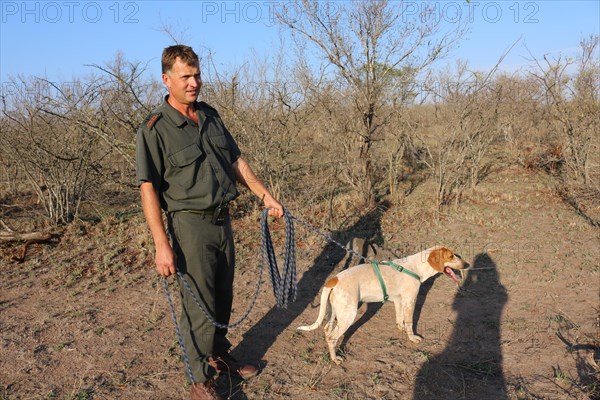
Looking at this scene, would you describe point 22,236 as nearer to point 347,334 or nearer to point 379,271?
point 347,334

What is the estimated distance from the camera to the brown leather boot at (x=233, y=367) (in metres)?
3.21

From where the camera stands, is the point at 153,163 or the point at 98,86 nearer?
the point at 153,163

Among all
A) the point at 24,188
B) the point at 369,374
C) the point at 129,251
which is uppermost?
the point at 24,188

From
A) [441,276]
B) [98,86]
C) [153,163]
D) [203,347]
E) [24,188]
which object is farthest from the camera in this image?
[24,188]

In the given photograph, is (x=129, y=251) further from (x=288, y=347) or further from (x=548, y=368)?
(x=548, y=368)

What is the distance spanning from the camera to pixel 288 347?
377cm

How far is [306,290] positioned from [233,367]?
1.92 metres

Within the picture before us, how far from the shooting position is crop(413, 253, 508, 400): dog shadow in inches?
122

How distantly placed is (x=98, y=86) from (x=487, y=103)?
5.86 m

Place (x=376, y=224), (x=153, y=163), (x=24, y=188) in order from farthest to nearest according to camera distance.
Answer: (x=24, y=188), (x=376, y=224), (x=153, y=163)

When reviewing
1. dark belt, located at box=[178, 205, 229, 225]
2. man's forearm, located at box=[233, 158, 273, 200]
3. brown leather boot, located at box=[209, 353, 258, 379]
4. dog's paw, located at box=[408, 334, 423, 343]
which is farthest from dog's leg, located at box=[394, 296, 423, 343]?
dark belt, located at box=[178, 205, 229, 225]

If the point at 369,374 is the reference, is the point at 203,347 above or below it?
above

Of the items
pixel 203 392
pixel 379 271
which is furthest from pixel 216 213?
pixel 379 271

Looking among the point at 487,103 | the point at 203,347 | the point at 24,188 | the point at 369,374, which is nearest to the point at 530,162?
the point at 487,103
